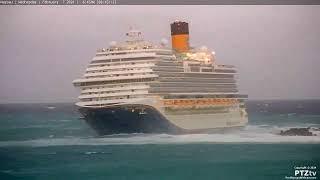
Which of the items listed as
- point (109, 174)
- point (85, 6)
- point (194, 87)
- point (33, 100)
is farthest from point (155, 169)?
point (85, 6)

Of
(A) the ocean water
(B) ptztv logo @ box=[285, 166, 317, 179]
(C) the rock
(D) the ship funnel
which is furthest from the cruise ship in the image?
(B) ptztv logo @ box=[285, 166, 317, 179]

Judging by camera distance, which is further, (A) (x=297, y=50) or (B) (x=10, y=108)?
(A) (x=297, y=50)

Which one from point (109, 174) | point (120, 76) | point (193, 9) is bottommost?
point (109, 174)

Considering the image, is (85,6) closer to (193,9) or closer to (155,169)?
(193,9)

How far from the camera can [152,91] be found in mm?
5383

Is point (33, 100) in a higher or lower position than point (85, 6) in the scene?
lower

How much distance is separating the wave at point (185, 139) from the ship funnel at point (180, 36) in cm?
84

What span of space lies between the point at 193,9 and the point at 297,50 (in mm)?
1100

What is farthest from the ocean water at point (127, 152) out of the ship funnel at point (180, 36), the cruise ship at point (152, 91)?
the ship funnel at point (180, 36)

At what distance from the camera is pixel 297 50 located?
5582 mm

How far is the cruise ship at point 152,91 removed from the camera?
5.39 m

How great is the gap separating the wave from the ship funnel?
84 centimetres

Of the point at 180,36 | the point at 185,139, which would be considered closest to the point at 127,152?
the point at 185,139

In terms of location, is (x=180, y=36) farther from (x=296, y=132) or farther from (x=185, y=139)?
(x=296, y=132)
